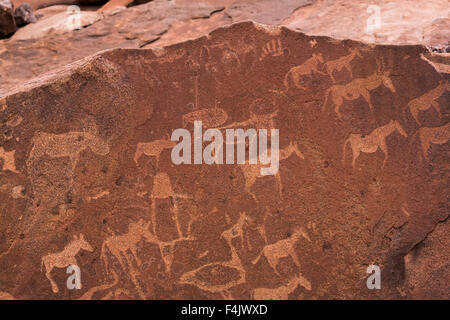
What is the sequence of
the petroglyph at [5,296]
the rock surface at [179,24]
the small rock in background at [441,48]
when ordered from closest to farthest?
the petroglyph at [5,296] → the small rock in background at [441,48] → the rock surface at [179,24]

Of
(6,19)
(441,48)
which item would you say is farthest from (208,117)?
(6,19)

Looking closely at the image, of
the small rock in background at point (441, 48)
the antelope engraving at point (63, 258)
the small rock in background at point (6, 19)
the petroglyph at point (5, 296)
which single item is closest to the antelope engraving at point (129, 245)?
the antelope engraving at point (63, 258)

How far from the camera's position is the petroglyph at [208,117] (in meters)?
2.47

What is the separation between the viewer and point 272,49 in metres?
2.49

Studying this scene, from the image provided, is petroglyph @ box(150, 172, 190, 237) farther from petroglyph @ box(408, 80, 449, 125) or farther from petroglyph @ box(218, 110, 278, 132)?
petroglyph @ box(408, 80, 449, 125)

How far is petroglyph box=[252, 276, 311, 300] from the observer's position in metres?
2.43

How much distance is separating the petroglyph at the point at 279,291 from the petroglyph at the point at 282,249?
0.07m

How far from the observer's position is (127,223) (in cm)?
244

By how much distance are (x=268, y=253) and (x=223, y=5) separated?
2.14 m

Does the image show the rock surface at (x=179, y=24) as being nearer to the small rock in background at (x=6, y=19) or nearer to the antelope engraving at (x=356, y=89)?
the small rock in background at (x=6, y=19)

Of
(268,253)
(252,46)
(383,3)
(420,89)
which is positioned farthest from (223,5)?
(268,253)

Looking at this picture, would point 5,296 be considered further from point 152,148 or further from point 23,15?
point 23,15

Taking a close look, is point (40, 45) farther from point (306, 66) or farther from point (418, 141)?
point (418, 141)

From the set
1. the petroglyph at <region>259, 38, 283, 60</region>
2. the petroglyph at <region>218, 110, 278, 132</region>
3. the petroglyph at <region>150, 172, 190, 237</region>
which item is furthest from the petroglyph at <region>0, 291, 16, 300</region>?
the petroglyph at <region>259, 38, 283, 60</region>
